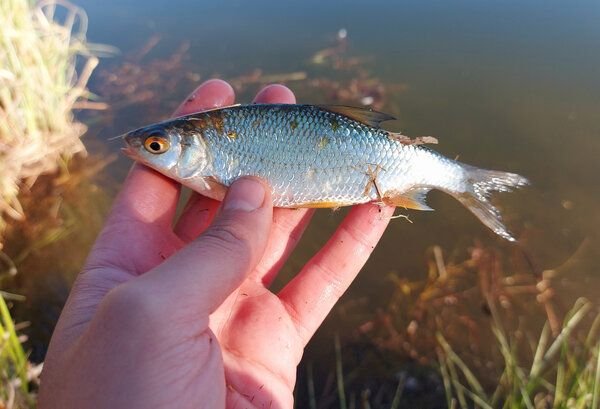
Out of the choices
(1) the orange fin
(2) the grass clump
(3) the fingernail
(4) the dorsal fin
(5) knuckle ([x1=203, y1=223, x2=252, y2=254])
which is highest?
(4) the dorsal fin

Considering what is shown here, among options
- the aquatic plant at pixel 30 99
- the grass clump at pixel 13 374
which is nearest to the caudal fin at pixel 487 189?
the grass clump at pixel 13 374

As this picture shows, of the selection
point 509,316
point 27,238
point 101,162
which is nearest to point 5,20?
point 101,162

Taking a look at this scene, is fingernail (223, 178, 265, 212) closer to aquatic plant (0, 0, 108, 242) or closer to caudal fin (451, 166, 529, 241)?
caudal fin (451, 166, 529, 241)

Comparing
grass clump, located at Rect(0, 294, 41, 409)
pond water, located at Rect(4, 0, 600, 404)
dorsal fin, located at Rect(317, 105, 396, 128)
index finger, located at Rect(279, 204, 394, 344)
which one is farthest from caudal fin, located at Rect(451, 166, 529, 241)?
grass clump, located at Rect(0, 294, 41, 409)

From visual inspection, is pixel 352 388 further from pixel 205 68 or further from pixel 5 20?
pixel 205 68

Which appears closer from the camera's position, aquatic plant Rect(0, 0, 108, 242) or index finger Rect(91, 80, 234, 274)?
index finger Rect(91, 80, 234, 274)

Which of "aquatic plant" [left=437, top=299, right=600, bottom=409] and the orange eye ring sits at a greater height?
the orange eye ring
